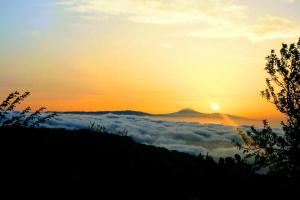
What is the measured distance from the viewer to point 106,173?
1349 cm

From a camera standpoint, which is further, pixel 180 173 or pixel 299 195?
pixel 299 195

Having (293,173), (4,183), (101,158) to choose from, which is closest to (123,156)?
(101,158)

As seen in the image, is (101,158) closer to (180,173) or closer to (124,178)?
(124,178)

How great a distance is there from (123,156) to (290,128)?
7.83 m

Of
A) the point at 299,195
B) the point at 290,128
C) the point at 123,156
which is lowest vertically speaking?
the point at 299,195

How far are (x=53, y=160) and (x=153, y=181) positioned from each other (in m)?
3.44

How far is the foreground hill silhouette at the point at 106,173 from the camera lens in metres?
11.6

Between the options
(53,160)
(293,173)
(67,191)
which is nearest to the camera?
(67,191)

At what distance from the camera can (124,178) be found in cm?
1366

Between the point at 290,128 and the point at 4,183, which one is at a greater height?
the point at 290,128

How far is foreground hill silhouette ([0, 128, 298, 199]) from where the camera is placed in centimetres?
1155

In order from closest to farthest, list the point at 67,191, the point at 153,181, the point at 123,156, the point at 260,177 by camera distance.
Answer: the point at 67,191 < the point at 153,181 < the point at 123,156 < the point at 260,177

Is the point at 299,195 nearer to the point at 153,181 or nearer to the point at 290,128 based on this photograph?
the point at 290,128

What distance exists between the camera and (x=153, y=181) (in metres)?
14.5
